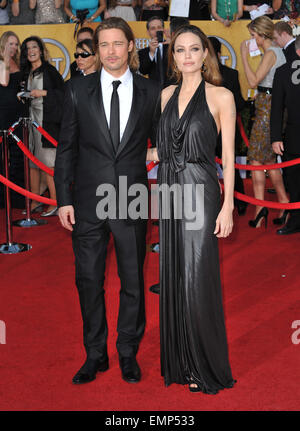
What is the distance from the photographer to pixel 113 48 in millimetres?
2957

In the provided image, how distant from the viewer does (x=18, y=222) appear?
685 cm

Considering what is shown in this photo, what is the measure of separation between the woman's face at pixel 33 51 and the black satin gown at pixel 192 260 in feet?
13.7

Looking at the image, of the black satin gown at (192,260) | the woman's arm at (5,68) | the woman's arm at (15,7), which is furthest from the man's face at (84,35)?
the black satin gown at (192,260)

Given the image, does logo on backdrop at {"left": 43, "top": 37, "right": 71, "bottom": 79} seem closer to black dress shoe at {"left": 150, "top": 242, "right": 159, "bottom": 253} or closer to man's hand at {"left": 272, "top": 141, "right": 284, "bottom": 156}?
man's hand at {"left": 272, "top": 141, "right": 284, "bottom": 156}

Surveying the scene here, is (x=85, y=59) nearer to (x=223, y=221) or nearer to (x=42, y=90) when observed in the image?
(x=42, y=90)

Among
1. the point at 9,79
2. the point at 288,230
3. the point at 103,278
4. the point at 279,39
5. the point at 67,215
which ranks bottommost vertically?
the point at 288,230

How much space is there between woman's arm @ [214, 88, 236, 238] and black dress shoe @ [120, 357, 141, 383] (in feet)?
2.76

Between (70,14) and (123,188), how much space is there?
268 inches

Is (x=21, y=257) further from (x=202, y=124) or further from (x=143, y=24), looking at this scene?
(x=143, y=24)

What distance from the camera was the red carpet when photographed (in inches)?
119

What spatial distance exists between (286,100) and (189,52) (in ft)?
11.4

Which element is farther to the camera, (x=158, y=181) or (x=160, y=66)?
(x=160, y=66)

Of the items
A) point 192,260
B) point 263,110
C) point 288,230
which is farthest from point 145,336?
point 263,110
